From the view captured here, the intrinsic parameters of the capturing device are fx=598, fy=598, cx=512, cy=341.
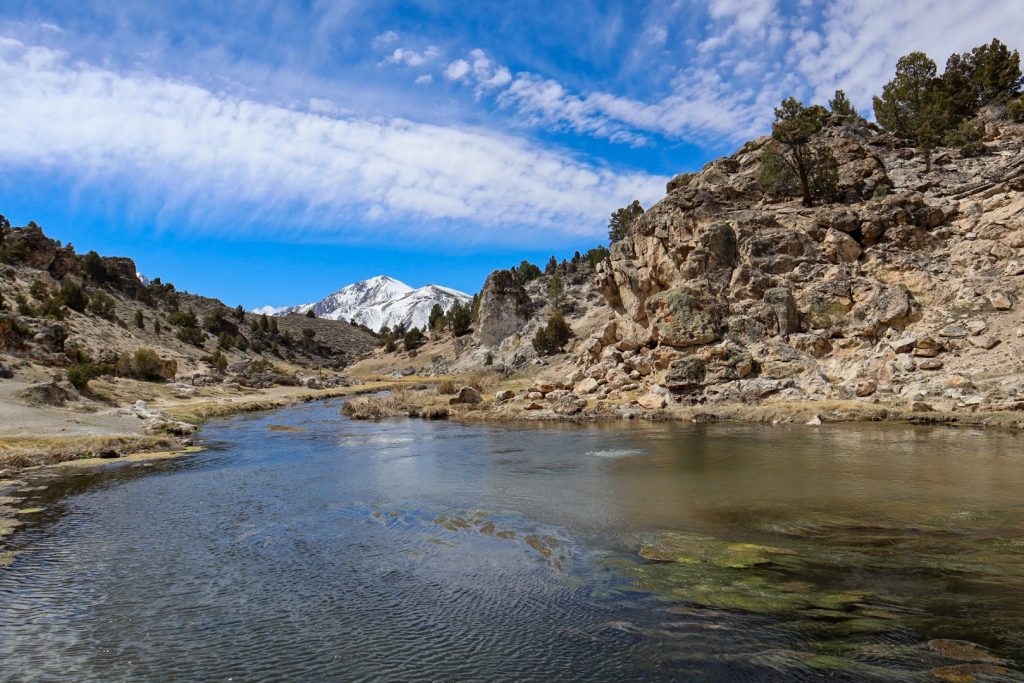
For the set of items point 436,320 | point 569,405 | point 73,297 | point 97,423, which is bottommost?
point 569,405

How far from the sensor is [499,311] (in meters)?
91.9

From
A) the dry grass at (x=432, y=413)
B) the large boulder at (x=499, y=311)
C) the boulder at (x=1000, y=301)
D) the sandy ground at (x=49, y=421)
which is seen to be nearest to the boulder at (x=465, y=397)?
the dry grass at (x=432, y=413)

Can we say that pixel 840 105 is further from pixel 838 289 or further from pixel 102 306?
pixel 102 306

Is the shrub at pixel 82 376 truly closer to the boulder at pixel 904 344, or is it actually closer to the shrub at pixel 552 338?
the shrub at pixel 552 338

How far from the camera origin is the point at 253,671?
744 centimetres

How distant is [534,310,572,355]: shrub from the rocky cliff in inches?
759

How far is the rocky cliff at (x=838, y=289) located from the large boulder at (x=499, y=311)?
1454 inches

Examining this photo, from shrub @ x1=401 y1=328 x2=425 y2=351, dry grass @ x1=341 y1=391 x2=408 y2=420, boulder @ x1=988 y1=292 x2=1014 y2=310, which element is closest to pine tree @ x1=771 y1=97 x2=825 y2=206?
boulder @ x1=988 y1=292 x2=1014 y2=310

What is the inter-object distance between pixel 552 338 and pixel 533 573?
63.9 meters

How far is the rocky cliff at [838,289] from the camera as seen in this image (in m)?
32.7

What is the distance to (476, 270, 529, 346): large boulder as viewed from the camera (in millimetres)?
90938

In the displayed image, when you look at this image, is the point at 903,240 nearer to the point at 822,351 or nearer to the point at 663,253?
the point at 822,351

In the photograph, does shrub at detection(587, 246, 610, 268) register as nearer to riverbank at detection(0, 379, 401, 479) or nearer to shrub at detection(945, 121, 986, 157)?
shrub at detection(945, 121, 986, 157)

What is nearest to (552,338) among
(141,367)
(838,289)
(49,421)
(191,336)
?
(838,289)
